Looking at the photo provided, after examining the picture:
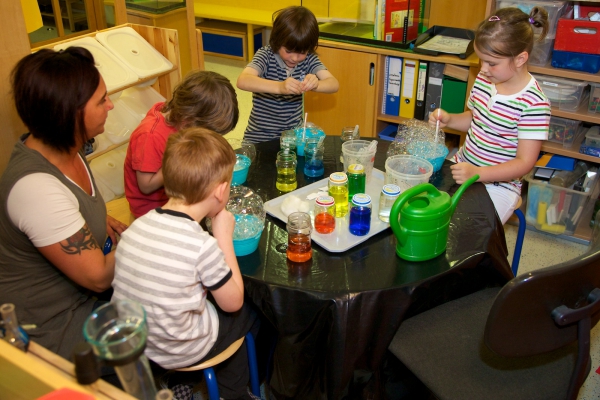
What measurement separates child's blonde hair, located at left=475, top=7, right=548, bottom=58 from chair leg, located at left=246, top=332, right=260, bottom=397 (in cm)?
137

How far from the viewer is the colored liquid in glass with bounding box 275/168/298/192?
1.89 metres

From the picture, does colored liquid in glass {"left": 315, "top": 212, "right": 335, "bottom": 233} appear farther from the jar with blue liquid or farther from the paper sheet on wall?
the paper sheet on wall

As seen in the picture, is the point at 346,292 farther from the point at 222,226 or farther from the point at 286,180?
the point at 286,180

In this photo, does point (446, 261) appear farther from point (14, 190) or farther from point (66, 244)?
point (14, 190)

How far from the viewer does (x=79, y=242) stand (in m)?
1.38

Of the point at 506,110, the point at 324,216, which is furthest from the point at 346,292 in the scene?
the point at 506,110

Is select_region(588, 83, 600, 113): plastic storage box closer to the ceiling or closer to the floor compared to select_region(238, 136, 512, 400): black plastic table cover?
closer to the ceiling

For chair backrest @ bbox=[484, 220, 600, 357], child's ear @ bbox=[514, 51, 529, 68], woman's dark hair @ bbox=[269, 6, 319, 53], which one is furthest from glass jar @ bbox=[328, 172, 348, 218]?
woman's dark hair @ bbox=[269, 6, 319, 53]

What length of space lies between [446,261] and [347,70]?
218 cm

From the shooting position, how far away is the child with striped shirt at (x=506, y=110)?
76.8 inches

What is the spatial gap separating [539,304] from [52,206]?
1.22m

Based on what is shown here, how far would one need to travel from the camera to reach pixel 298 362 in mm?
1592

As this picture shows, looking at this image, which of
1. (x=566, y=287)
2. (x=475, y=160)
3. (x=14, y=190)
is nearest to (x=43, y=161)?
(x=14, y=190)

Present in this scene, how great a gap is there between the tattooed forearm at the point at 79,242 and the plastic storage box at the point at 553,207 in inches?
93.7
